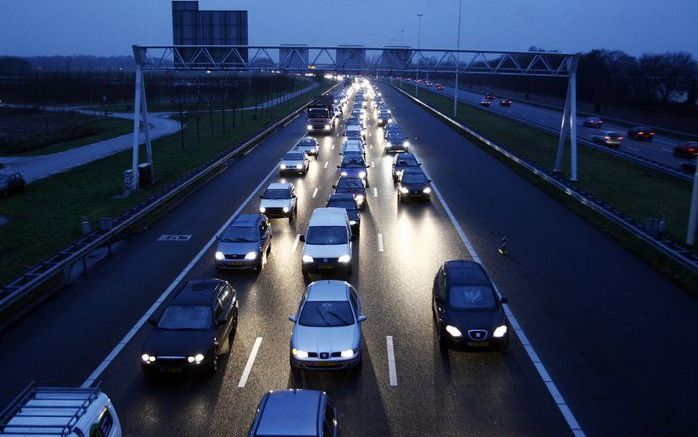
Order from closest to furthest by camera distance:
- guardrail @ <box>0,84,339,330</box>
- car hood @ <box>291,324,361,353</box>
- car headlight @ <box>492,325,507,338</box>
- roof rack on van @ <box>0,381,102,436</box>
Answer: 1. roof rack on van @ <box>0,381,102,436</box>
2. car hood @ <box>291,324,361,353</box>
3. car headlight @ <box>492,325,507,338</box>
4. guardrail @ <box>0,84,339,330</box>

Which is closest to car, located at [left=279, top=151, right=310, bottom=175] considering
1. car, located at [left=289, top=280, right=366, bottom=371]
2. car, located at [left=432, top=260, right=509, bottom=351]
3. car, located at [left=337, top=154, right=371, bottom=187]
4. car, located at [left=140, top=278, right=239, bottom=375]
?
car, located at [left=337, top=154, right=371, bottom=187]

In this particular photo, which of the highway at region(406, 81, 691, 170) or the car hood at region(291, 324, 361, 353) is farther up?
the highway at region(406, 81, 691, 170)

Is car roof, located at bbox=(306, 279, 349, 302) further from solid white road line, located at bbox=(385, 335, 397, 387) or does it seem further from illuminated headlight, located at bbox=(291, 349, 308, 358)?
illuminated headlight, located at bbox=(291, 349, 308, 358)

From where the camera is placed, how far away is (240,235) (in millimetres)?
19828

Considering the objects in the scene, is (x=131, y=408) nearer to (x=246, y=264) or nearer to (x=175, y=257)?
(x=246, y=264)

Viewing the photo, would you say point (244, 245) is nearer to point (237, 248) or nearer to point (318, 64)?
point (237, 248)

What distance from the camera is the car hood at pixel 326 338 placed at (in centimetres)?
1257

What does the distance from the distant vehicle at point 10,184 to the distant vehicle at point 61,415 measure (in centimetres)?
3084

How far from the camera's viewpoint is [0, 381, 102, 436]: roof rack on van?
7582 mm


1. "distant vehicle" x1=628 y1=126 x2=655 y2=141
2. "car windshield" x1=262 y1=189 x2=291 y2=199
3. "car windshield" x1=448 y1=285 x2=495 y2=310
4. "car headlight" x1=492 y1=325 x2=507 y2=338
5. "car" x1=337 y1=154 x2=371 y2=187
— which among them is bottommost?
"car headlight" x1=492 y1=325 x2=507 y2=338

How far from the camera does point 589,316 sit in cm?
1580

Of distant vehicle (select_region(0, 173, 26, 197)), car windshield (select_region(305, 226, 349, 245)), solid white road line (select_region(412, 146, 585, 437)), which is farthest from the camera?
distant vehicle (select_region(0, 173, 26, 197))

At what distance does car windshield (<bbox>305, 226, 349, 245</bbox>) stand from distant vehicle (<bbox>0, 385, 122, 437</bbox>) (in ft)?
36.7

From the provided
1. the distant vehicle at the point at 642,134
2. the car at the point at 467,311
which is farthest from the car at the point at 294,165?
the distant vehicle at the point at 642,134
